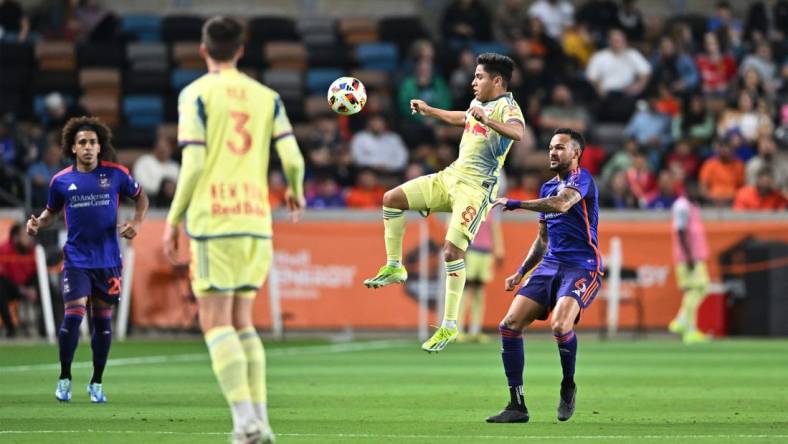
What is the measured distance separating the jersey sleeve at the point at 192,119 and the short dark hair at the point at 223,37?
266 millimetres

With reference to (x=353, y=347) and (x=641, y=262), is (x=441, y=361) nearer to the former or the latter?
(x=353, y=347)

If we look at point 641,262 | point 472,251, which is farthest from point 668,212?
point 472,251

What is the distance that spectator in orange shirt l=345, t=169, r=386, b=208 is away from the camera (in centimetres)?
2553

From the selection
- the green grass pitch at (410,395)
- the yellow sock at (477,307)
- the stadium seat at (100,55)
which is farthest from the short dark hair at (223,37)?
the stadium seat at (100,55)

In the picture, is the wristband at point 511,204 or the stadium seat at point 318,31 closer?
the wristband at point 511,204

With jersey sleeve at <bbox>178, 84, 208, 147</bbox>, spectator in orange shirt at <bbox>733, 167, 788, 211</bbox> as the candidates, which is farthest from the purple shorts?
spectator in orange shirt at <bbox>733, 167, 788, 211</bbox>

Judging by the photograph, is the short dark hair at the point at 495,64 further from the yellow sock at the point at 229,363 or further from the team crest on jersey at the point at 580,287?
the yellow sock at the point at 229,363

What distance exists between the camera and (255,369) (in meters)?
9.16

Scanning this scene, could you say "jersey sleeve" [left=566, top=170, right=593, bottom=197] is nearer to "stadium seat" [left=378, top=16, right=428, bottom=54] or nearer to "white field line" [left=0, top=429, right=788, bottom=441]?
"white field line" [left=0, top=429, right=788, bottom=441]

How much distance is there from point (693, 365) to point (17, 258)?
10.9 meters

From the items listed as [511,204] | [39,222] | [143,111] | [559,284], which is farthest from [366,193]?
[511,204]

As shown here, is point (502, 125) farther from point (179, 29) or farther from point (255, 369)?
point (179, 29)

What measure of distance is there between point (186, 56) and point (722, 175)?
1074 cm

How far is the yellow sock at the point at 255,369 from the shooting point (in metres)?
9.10
